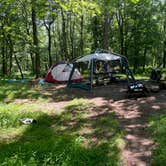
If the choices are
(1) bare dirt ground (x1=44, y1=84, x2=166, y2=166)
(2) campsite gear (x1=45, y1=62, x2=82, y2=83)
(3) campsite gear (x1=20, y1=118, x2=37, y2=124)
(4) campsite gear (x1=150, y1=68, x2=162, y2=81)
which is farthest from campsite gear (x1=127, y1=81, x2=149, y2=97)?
(2) campsite gear (x1=45, y1=62, x2=82, y2=83)

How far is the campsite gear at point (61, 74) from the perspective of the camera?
14305 mm

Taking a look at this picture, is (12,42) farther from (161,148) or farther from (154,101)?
(161,148)

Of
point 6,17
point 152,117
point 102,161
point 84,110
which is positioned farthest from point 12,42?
point 102,161

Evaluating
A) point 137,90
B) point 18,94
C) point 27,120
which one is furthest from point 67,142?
point 18,94

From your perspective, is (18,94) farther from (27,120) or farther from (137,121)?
(137,121)

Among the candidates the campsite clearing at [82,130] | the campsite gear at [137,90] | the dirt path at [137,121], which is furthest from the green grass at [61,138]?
the campsite gear at [137,90]

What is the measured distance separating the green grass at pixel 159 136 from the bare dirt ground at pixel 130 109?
114 mm

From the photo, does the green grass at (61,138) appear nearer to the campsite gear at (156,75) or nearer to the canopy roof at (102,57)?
the canopy roof at (102,57)

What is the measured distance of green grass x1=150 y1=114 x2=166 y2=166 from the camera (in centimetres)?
440

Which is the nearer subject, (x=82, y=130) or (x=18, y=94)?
(x=82, y=130)

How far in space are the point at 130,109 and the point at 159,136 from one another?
2308mm

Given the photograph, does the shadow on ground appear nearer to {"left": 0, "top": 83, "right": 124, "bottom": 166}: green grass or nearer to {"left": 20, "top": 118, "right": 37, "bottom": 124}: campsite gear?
{"left": 0, "top": 83, "right": 124, "bottom": 166}: green grass

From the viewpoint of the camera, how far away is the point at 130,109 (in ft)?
24.9

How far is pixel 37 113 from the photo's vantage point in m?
7.25
